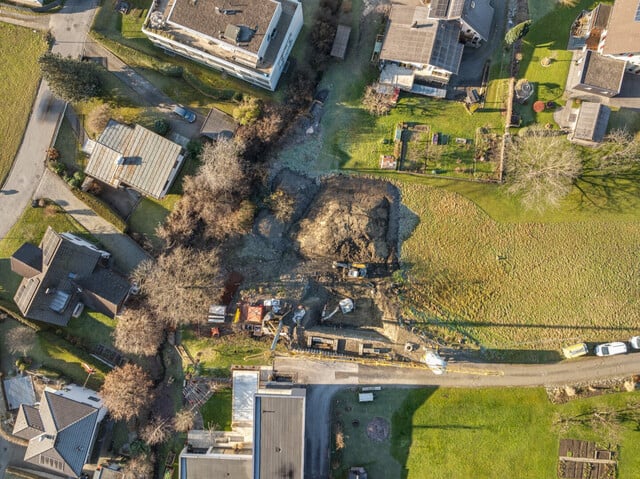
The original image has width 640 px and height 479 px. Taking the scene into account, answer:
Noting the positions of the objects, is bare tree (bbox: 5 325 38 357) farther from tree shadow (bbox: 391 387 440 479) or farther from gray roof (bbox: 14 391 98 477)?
tree shadow (bbox: 391 387 440 479)

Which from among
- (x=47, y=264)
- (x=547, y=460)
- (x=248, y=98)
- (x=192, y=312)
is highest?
(x=248, y=98)

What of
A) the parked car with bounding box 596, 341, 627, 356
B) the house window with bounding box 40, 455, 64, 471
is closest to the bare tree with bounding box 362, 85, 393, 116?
the parked car with bounding box 596, 341, 627, 356

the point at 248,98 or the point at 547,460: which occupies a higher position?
the point at 248,98

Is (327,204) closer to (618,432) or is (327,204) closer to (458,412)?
(458,412)

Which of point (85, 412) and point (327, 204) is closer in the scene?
point (85, 412)

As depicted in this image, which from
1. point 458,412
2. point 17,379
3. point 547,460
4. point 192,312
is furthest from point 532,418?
point 17,379

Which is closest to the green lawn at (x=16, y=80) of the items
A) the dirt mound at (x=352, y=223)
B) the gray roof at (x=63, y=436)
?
the gray roof at (x=63, y=436)

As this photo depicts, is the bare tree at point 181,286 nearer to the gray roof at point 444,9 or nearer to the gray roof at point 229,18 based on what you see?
the gray roof at point 229,18

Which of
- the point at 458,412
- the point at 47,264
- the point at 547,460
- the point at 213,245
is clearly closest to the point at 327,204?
the point at 213,245
